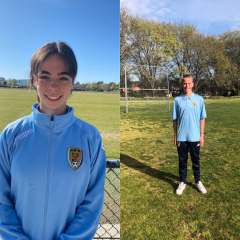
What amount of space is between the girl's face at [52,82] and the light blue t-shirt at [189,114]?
1.41 meters

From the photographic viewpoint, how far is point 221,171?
2.23 metres

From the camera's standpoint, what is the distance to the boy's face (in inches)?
77.7

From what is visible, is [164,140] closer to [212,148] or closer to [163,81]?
[212,148]

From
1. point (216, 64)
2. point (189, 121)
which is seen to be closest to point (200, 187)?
point (189, 121)

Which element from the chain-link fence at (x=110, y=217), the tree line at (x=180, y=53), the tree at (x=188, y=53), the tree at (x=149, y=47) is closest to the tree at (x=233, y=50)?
the tree line at (x=180, y=53)

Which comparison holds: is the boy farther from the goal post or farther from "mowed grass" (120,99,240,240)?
the goal post

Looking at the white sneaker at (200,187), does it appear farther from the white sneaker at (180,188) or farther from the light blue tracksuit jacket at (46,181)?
the light blue tracksuit jacket at (46,181)

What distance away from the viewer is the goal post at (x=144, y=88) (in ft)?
8.34

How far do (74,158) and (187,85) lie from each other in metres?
1.55

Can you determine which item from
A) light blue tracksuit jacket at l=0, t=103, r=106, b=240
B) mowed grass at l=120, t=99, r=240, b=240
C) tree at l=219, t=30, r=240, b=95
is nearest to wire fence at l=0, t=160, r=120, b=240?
mowed grass at l=120, t=99, r=240, b=240

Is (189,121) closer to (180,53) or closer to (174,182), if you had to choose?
(174,182)

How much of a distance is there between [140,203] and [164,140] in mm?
850

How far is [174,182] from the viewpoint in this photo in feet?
7.53

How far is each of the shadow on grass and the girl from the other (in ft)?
5.46
